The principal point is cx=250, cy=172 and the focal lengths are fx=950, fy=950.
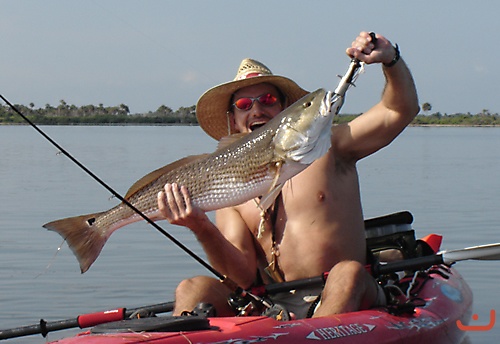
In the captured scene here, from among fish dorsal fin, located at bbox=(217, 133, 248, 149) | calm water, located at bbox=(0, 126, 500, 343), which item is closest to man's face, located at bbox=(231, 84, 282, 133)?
fish dorsal fin, located at bbox=(217, 133, 248, 149)

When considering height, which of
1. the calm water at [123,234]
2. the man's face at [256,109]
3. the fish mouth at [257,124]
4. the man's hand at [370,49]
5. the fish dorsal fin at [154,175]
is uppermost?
the man's hand at [370,49]

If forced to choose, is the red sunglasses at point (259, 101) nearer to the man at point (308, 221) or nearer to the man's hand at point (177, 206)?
the man at point (308, 221)

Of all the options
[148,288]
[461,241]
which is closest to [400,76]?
[148,288]

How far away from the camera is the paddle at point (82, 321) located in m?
5.44

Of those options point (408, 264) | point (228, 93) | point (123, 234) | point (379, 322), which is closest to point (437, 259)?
point (408, 264)

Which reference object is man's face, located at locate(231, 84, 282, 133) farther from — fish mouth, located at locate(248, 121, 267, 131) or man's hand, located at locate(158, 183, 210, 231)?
man's hand, located at locate(158, 183, 210, 231)

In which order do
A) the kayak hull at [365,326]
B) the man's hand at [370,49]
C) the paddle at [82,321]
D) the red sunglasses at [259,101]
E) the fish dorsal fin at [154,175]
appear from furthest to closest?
1. the red sunglasses at [259,101]
2. the paddle at [82,321]
3. the fish dorsal fin at [154,175]
4. the man's hand at [370,49]
5. the kayak hull at [365,326]

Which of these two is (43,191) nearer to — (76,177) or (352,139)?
(76,177)

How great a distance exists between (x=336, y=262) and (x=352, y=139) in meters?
0.74

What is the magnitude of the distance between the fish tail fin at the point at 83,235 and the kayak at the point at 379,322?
70cm

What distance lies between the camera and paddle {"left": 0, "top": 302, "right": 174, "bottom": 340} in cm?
544

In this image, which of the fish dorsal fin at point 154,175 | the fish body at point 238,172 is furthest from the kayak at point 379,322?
the fish dorsal fin at point 154,175

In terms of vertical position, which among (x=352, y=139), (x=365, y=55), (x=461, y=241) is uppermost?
(x=365, y=55)

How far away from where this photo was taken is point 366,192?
19.1 m
